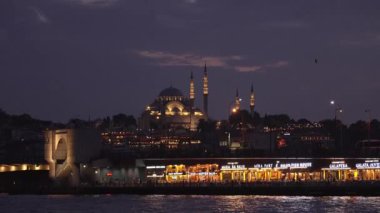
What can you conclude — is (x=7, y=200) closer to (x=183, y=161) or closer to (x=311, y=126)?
(x=183, y=161)

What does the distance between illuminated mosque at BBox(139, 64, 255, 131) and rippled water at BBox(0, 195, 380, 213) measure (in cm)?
10336

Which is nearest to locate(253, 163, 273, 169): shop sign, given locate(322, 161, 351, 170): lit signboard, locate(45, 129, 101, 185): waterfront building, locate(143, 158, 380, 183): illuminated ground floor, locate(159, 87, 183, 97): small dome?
locate(143, 158, 380, 183): illuminated ground floor

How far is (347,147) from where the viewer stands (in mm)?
155250

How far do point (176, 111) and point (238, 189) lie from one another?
10523 cm

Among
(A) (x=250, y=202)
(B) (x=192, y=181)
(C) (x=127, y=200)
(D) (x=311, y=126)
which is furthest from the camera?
(D) (x=311, y=126)

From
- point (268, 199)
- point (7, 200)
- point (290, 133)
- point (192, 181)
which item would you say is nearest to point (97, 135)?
point (192, 181)

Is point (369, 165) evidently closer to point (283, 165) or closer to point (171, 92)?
point (283, 165)

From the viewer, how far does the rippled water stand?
2689 inches

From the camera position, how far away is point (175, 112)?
194750 millimetres

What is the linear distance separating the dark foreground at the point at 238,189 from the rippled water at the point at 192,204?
3.69m

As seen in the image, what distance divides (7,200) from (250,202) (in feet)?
79.8

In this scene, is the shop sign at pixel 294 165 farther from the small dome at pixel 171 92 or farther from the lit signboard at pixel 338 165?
the small dome at pixel 171 92

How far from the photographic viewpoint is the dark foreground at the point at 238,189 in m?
83.3

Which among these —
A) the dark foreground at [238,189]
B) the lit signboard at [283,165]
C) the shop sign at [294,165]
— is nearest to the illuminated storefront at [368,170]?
the shop sign at [294,165]
